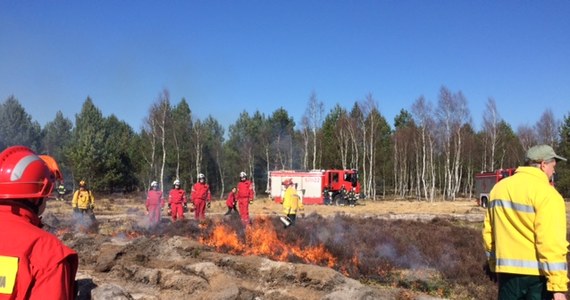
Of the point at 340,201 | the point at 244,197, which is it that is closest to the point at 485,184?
the point at 340,201

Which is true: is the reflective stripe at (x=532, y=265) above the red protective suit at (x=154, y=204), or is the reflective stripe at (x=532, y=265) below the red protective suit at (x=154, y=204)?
above

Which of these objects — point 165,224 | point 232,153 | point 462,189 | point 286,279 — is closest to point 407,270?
point 286,279

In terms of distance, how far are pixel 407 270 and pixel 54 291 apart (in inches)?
348

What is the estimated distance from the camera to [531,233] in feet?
11.7

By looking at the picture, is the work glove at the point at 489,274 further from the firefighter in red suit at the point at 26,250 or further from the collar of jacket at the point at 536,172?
the firefighter in red suit at the point at 26,250

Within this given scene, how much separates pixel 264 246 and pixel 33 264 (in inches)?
345

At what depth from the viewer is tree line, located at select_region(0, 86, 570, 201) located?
4062 centimetres

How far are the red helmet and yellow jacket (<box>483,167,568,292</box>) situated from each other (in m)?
3.20

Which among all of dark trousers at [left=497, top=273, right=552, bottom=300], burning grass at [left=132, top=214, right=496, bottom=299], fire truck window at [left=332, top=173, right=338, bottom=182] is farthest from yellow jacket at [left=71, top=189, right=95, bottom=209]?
fire truck window at [left=332, top=173, right=338, bottom=182]

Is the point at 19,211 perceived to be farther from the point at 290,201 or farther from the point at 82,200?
the point at 82,200

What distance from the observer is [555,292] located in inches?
130

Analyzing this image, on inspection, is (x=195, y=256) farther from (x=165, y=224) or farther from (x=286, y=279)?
(x=165, y=224)

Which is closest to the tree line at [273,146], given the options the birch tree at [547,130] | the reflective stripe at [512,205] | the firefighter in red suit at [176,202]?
the birch tree at [547,130]

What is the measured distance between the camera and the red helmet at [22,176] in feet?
6.38
